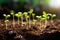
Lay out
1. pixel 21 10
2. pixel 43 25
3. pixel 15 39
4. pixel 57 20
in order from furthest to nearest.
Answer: pixel 57 20 → pixel 43 25 → pixel 21 10 → pixel 15 39

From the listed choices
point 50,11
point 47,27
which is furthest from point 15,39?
point 50,11

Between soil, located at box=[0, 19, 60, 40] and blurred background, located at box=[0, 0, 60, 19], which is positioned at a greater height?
blurred background, located at box=[0, 0, 60, 19]

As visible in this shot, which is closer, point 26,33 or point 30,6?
point 26,33

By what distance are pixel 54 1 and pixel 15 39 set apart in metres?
0.64

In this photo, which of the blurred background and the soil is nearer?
the soil

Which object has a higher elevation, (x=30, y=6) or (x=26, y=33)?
A: (x=30, y=6)

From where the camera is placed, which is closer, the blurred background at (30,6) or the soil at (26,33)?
the soil at (26,33)

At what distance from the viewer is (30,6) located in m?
1.76

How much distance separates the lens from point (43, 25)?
1.72 metres

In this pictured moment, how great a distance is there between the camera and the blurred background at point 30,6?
168 cm

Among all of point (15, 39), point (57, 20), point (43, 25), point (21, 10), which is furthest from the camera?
point (57, 20)

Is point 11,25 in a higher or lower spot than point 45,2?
lower

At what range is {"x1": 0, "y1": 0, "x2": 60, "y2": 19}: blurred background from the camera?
1.68m

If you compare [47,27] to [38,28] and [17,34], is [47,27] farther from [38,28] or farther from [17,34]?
[17,34]
